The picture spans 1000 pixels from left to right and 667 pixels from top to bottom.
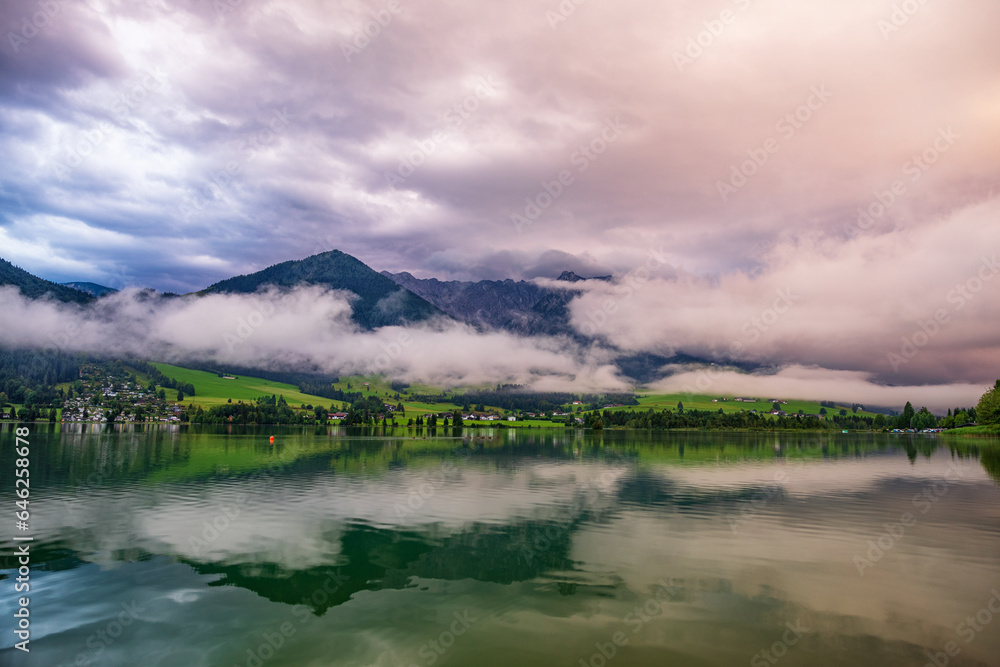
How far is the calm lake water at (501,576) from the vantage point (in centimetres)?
1731

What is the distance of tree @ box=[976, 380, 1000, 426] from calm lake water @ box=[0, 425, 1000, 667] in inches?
6491

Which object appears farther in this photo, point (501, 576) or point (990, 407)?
point (990, 407)

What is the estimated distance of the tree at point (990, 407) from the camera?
16886 cm

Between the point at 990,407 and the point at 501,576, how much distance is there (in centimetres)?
22046

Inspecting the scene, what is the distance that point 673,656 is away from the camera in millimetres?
16625

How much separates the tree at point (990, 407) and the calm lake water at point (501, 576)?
541 feet

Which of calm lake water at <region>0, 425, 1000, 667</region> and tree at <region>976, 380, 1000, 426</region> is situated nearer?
calm lake water at <region>0, 425, 1000, 667</region>

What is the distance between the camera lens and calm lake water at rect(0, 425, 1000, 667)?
56.8ft

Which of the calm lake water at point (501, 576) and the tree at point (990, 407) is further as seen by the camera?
the tree at point (990, 407)

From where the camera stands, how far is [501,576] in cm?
2470

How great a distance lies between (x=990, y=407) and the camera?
17438cm

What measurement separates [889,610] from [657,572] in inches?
353

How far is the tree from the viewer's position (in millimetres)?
168863

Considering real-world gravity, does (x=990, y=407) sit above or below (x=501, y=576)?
above
